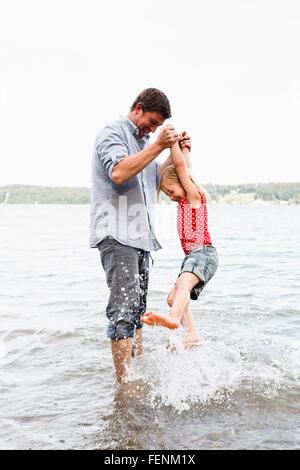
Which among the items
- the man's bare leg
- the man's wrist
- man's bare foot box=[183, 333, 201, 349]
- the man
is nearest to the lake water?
man's bare foot box=[183, 333, 201, 349]

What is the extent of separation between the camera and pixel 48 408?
514cm

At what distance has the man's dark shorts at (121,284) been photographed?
16.5 ft

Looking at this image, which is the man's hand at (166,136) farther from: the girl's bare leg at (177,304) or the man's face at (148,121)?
the girl's bare leg at (177,304)

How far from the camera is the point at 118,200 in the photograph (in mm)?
5066

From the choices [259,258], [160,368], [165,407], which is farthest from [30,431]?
[259,258]

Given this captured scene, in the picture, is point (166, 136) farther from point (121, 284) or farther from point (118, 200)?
point (121, 284)

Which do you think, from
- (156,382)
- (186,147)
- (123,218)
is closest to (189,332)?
(156,382)

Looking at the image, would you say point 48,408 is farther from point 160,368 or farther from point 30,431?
point 160,368

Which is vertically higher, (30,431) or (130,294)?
(130,294)

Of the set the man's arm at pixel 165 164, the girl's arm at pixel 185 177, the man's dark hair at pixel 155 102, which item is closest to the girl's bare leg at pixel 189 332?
the girl's arm at pixel 185 177

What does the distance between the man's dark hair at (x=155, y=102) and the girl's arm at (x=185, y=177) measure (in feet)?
1.25

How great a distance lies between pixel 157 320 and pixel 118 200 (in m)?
1.16
